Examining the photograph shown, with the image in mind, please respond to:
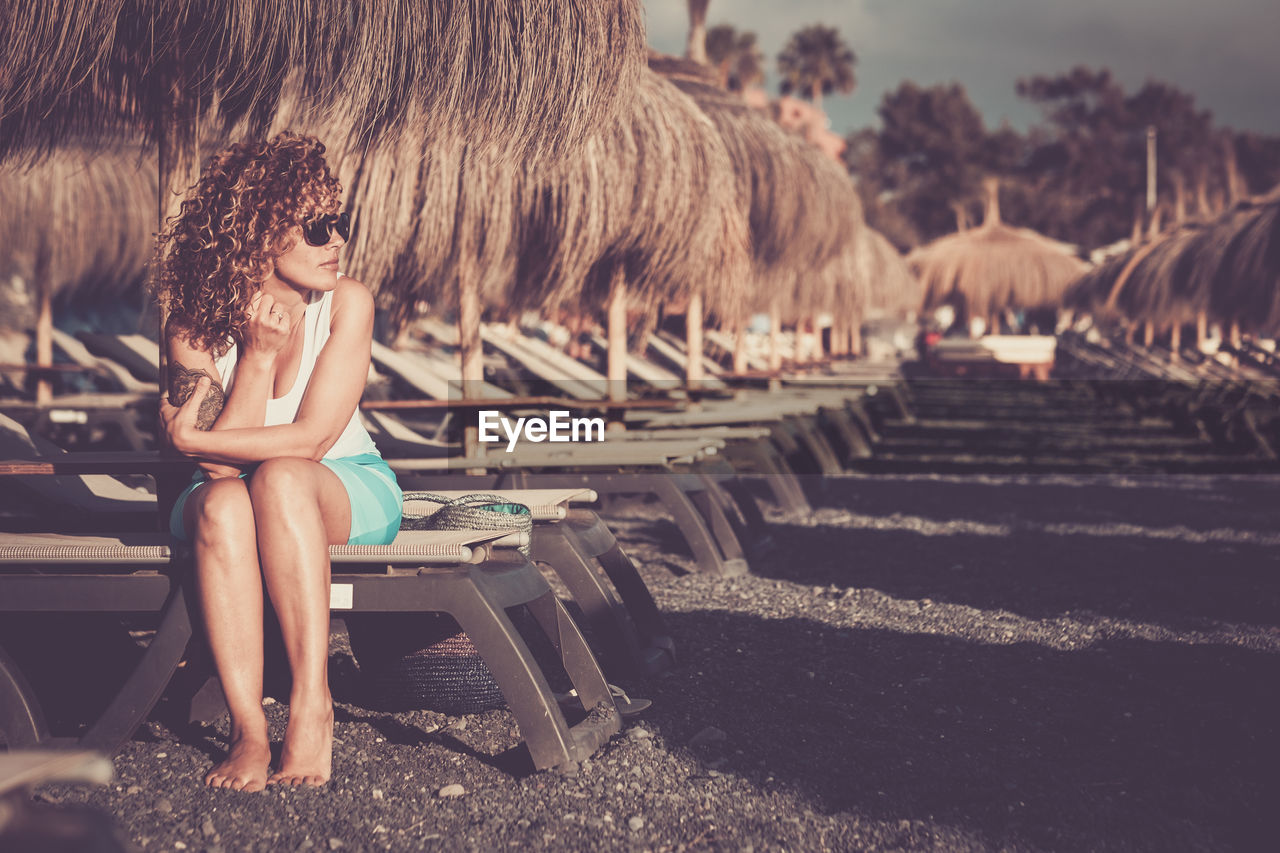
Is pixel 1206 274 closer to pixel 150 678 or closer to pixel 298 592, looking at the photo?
pixel 298 592

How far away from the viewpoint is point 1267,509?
314 inches

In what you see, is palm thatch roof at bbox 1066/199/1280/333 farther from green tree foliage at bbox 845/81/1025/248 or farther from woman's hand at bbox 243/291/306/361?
green tree foliage at bbox 845/81/1025/248

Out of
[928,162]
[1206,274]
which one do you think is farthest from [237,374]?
[928,162]

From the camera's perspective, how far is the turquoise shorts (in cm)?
279

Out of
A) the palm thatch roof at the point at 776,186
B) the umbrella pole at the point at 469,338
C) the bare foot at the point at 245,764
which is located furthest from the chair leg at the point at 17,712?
the palm thatch roof at the point at 776,186

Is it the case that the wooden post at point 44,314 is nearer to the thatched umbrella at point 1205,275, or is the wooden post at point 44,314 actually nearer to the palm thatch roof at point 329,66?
the palm thatch roof at point 329,66

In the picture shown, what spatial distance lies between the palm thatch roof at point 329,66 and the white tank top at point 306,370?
965 mm

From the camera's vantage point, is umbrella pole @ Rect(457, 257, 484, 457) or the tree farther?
the tree

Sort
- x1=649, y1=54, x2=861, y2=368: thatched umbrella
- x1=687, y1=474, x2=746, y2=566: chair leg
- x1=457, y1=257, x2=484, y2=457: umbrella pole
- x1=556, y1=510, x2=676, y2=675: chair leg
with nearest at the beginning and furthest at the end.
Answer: x1=556, y1=510, x2=676, y2=675: chair leg
x1=687, y1=474, x2=746, y2=566: chair leg
x1=457, y1=257, x2=484, y2=457: umbrella pole
x1=649, y1=54, x2=861, y2=368: thatched umbrella

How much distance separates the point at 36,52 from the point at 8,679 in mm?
1591

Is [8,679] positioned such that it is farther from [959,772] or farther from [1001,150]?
[1001,150]

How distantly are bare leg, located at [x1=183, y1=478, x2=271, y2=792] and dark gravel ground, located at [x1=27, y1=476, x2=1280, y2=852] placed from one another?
10 cm

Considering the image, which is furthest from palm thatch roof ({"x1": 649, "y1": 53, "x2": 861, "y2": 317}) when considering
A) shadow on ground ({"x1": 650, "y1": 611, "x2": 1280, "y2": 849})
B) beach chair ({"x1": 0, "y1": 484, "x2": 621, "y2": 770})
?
beach chair ({"x1": 0, "y1": 484, "x2": 621, "y2": 770})

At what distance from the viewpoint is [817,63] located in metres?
60.4
